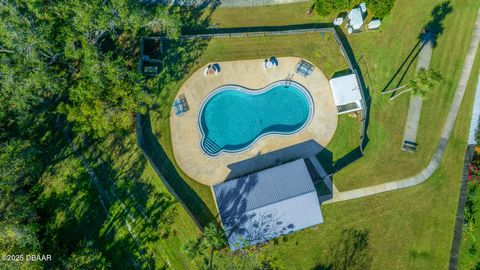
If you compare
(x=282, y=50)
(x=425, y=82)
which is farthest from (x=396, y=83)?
(x=282, y=50)

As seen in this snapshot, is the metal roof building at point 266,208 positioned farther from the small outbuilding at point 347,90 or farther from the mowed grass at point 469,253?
the mowed grass at point 469,253

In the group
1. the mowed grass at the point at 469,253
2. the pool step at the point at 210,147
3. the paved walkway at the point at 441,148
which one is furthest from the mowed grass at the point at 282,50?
the mowed grass at the point at 469,253

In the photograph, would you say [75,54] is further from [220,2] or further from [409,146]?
[409,146]

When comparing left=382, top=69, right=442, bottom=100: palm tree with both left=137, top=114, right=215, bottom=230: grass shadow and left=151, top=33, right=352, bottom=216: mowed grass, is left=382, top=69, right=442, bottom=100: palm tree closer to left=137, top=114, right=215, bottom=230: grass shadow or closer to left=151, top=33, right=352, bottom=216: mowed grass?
left=151, top=33, right=352, bottom=216: mowed grass

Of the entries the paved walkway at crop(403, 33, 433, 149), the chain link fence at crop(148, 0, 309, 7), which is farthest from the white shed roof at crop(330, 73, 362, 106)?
the chain link fence at crop(148, 0, 309, 7)

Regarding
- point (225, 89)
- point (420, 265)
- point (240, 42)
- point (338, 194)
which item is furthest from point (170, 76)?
point (420, 265)

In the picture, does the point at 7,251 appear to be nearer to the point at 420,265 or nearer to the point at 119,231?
the point at 119,231
